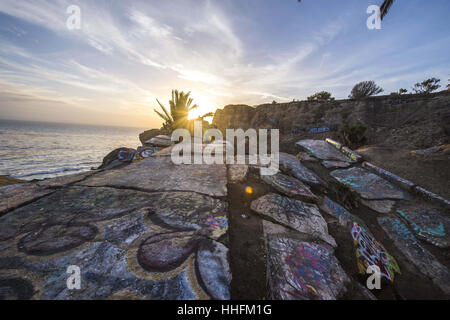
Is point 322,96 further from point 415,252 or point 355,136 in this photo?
point 415,252

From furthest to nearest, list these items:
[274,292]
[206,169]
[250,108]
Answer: [250,108] < [206,169] < [274,292]

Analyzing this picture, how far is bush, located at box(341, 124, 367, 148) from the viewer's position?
5.82 m

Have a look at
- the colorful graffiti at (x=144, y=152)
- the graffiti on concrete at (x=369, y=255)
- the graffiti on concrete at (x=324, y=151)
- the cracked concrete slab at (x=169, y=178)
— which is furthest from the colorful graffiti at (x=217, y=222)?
the colorful graffiti at (x=144, y=152)

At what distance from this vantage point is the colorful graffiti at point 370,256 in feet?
5.09

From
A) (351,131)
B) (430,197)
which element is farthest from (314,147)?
(430,197)

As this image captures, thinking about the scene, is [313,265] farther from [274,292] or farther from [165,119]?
[165,119]

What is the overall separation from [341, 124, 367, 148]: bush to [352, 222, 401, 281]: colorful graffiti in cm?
549

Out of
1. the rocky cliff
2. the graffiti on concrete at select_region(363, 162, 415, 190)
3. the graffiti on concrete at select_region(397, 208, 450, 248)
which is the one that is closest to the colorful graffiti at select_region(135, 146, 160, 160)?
the rocky cliff

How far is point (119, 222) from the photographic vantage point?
1583 millimetres

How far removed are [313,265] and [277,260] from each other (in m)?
0.36

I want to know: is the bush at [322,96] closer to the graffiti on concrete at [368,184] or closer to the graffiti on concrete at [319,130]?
the graffiti on concrete at [319,130]

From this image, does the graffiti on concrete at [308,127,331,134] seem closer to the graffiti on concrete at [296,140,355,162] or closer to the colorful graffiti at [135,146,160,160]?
the graffiti on concrete at [296,140,355,162]

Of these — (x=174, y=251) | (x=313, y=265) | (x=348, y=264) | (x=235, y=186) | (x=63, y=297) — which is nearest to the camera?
(x=63, y=297)

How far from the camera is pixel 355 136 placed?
19.4 feet
